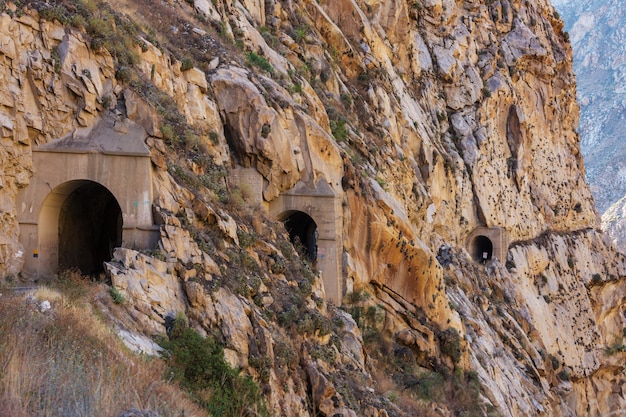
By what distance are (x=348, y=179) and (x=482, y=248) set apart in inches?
857

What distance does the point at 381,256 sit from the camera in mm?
23453

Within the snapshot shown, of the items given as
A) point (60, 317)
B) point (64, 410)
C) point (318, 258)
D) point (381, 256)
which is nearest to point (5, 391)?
point (64, 410)

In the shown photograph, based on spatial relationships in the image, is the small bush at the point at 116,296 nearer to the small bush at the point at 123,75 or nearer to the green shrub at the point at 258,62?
the small bush at the point at 123,75

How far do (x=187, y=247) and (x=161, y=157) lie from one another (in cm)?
213

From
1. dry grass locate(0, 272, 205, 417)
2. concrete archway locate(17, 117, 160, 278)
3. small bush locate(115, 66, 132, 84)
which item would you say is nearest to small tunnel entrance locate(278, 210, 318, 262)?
small bush locate(115, 66, 132, 84)

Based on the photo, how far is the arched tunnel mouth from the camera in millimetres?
15516

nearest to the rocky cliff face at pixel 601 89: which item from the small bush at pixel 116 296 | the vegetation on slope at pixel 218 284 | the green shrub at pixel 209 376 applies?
the vegetation on slope at pixel 218 284

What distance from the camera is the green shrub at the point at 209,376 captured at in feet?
35.0

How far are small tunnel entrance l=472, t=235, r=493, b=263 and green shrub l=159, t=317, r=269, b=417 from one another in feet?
103

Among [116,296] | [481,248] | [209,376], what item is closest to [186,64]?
[116,296]

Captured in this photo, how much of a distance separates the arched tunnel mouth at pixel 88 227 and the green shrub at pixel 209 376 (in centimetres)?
436

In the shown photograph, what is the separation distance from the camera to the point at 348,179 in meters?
22.9

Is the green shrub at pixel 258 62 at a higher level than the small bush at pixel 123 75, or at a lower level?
higher

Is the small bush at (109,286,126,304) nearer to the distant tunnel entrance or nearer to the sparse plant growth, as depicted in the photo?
the sparse plant growth
